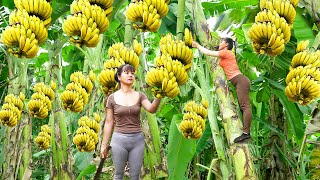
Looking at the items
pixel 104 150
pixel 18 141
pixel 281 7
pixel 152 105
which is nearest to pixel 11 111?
pixel 18 141

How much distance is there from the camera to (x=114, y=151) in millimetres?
1738

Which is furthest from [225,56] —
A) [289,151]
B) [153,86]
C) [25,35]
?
[289,151]

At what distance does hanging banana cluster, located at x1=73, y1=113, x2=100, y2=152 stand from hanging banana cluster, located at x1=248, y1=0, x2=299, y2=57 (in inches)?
62.8

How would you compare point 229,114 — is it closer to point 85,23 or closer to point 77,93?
point 85,23

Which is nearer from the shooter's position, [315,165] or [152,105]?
[152,105]

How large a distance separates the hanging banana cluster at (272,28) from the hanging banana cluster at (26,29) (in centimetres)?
62

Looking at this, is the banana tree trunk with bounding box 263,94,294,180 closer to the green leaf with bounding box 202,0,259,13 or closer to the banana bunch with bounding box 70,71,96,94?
the green leaf with bounding box 202,0,259,13

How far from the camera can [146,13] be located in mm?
1180

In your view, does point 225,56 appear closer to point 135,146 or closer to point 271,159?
point 135,146

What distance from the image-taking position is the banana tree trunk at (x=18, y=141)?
10.5 feet

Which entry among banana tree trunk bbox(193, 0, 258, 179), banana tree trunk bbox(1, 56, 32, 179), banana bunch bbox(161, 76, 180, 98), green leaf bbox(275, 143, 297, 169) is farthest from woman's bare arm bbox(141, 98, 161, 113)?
banana tree trunk bbox(1, 56, 32, 179)

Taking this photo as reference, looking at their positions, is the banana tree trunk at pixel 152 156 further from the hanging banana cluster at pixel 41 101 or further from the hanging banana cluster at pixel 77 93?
the hanging banana cluster at pixel 41 101

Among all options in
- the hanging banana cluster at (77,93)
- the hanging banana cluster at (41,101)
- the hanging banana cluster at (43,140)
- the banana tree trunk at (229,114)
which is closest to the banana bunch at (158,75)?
the banana tree trunk at (229,114)

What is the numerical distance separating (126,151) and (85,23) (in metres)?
0.80
